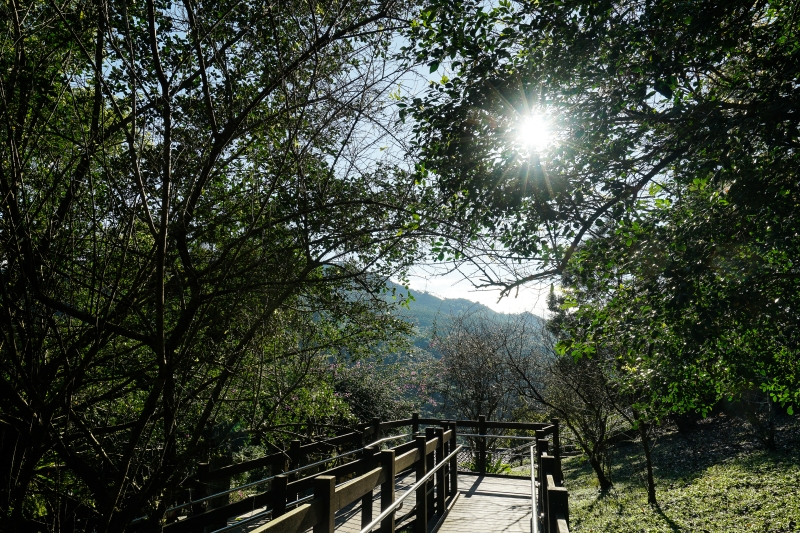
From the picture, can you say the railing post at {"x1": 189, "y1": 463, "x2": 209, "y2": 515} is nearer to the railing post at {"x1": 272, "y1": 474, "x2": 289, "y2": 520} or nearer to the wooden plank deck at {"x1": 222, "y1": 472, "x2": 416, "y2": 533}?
the wooden plank deck at {"x1": 222, "y1": 472, "x2": 416, "y2": 533}

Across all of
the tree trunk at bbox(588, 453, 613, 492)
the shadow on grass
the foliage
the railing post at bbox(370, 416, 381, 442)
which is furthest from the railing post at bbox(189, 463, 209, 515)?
the tree trunk at bbox(588, 453, 613, 492)

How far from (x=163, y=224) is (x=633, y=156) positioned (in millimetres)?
5711

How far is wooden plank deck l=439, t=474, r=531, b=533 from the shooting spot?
640 centimetres

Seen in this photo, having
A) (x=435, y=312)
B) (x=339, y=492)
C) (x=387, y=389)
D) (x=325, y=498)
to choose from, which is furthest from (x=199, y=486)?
(x=435, y=312)

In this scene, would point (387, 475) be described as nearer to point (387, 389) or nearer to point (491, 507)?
point (491, 507)

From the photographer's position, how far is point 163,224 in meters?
3.00

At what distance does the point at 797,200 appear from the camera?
18.7 feet

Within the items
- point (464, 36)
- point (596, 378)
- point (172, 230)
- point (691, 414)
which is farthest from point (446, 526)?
point (691, 414)

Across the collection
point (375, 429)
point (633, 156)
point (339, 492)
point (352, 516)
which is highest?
point (633, 156)

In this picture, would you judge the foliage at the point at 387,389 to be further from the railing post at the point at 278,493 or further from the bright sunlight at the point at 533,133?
the railing post at the point at 278,493

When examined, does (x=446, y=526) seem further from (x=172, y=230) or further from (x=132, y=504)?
(x=172, y=230)

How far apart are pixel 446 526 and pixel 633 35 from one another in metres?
6.00

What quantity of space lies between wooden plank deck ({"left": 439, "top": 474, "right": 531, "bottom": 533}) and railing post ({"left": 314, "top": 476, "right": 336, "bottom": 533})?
3919 millimetres

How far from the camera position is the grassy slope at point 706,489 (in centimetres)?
1120
